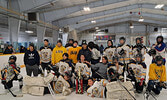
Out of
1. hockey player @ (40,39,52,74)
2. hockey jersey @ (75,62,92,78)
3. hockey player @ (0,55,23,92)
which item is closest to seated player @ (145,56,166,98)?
hockey jersey @ (75,62,92,78)

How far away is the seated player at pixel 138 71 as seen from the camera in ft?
9.52

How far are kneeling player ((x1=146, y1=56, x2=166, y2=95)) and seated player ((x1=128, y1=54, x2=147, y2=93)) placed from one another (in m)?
0.18

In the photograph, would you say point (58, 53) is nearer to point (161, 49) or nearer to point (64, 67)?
point (64, 67)

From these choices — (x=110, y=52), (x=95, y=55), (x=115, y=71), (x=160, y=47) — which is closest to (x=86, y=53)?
(x=95, y=55)

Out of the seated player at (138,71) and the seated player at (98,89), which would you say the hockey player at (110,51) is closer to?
the seated player at (138,71)

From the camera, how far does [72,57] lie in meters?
3.76

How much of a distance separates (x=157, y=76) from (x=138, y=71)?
408 mm

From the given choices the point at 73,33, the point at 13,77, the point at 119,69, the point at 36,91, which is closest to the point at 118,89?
the point at 119,69

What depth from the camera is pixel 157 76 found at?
9.23ft

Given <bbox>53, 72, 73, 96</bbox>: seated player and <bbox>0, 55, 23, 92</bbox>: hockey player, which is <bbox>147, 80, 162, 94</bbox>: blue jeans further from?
<bbox>0, 55, 23, 92</bbox>: hockey player

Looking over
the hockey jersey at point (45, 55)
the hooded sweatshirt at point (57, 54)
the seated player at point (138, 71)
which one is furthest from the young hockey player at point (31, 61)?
the seated player at point (138, 71)

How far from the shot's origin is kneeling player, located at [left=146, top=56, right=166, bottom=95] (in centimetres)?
274

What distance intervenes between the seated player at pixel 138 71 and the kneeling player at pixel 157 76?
18 cm

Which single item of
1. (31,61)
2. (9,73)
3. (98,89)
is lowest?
(98,89)
